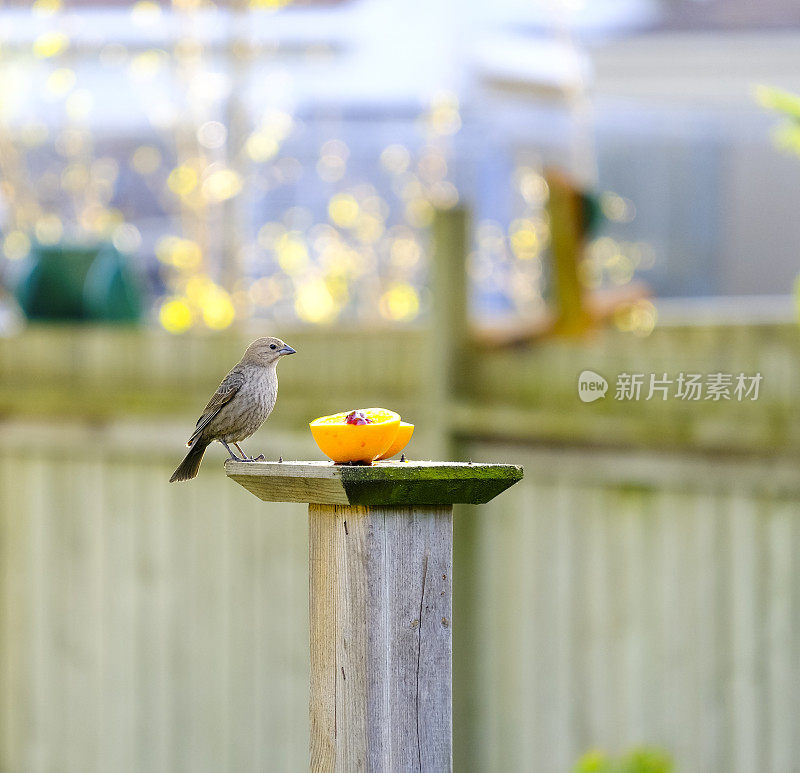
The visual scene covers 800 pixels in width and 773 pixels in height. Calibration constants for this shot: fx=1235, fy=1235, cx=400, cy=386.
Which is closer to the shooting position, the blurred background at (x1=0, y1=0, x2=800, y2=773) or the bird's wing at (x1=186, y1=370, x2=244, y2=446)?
the bird's wing at (x1=186, y1=370, x2=244, y2=446)

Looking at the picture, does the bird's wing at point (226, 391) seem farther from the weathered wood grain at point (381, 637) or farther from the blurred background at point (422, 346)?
the blurred background at point (422, 346)

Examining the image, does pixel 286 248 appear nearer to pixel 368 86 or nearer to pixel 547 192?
pixel 368 86

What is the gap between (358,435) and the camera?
1302mm

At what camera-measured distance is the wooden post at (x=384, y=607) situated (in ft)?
A: 4.47

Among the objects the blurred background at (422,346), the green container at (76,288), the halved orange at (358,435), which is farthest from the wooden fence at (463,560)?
the halved orange at (358,435)

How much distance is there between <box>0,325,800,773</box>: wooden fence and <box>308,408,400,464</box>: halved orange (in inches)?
59.5

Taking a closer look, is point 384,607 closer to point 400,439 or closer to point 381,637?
point 381,637

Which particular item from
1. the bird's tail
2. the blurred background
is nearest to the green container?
the blurred background

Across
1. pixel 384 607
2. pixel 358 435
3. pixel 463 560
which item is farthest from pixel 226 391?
pixel 463 560

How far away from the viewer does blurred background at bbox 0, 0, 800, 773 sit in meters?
2.75

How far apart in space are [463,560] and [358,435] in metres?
1.79

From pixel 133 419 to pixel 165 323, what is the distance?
1333 mm

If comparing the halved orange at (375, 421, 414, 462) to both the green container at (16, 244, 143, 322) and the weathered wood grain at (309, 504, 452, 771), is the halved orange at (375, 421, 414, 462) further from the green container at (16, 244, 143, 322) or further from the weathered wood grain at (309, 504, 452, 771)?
the green container at (16, 244, 143, 322)

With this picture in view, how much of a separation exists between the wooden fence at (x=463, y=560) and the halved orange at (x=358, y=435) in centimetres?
151
